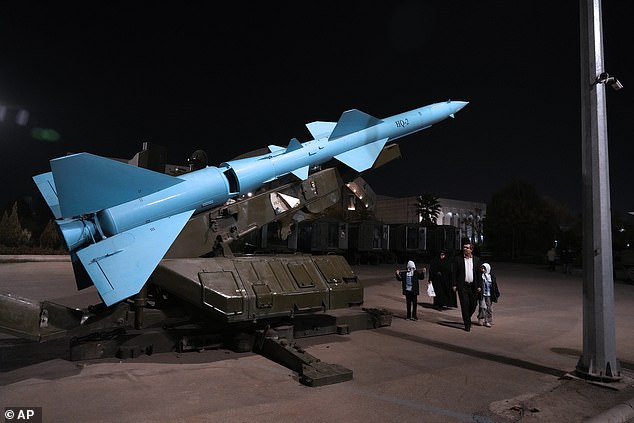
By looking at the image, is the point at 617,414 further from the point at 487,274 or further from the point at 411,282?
the point at 411,282

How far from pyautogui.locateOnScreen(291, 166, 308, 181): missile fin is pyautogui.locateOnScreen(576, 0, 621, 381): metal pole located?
4.01 meters

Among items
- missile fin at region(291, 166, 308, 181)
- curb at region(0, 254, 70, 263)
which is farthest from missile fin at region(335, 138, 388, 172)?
curb at region(0, 254, 70, 263)

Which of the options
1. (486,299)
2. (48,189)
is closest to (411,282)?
(486,299)

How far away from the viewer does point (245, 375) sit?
5688 millimetres

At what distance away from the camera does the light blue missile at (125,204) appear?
5.25 m

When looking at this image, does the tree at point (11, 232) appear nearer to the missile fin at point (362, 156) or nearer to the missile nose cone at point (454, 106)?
the missile fin at point (362, 156)

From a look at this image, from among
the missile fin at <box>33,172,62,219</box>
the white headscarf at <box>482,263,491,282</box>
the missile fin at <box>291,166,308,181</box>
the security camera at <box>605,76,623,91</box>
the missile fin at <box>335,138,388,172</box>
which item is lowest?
the white headscarf at <box>482,263,491,282</box>

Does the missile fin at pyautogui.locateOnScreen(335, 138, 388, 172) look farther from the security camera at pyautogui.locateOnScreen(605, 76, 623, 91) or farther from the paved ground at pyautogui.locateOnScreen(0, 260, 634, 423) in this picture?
the security camera at pyautogui.locateOnScreen(605, 76, 623, 91)

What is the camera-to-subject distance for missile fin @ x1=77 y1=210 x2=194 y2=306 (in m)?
5.22

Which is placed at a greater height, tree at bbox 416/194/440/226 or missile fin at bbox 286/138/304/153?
tree at bbox 416/194/440/226

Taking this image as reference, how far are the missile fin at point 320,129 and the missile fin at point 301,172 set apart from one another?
69 centimetres

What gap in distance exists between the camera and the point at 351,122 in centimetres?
789

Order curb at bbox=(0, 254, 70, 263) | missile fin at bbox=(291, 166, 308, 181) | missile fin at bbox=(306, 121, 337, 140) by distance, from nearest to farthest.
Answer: missile fin at bbox=(291, 166, 308, 181), missile fin at bbox=(306, 121, 337, 140), curb at bbox=(0, 254, 70, 263)

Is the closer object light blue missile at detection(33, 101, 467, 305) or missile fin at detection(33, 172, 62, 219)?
light blue missile at detection(33, 101, 467, 305)
